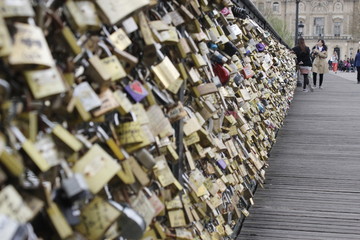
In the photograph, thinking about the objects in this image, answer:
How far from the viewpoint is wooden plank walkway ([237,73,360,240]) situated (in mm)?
3246

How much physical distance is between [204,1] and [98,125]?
1169 millimetres

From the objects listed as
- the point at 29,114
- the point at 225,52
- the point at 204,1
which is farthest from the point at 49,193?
the point at 225,52

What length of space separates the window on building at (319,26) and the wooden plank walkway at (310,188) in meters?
77.5

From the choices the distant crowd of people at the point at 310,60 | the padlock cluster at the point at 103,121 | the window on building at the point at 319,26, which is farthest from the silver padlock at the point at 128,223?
the window on building at the point at 319,26

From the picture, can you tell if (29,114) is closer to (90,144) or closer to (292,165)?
(90,144)

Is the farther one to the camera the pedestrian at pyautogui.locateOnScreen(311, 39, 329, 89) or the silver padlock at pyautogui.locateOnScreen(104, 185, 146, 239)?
the pedestrian at pyautogui.locateOnScreen(311, 39, 329, 89)

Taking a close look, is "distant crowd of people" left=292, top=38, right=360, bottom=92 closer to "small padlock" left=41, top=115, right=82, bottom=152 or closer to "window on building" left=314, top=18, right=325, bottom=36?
"small padlock" left=41, top=115, right=82, bottom=152

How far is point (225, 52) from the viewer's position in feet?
9.48

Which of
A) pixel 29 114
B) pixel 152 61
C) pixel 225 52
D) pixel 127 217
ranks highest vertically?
pixel 29 114

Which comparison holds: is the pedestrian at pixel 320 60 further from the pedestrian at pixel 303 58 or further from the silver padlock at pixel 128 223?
the silver padlock at pixel 128 223

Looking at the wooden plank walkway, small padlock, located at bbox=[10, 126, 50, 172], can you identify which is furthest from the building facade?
small padlock, located at bbox=[10, 126, 50, 172]

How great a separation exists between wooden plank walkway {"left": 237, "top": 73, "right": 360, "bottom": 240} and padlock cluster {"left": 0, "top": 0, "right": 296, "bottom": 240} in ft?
3.60

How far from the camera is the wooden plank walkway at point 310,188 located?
3246 mm

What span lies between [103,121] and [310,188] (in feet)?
10.6
